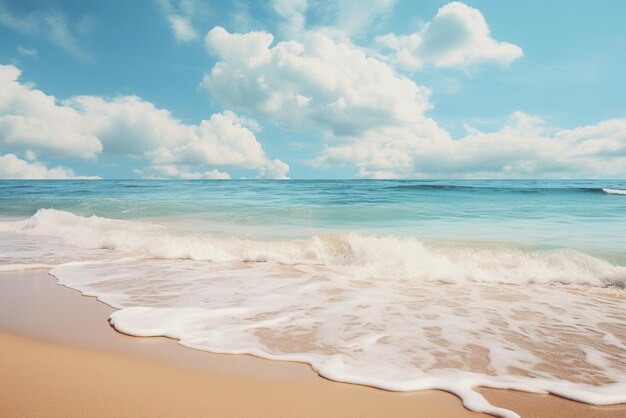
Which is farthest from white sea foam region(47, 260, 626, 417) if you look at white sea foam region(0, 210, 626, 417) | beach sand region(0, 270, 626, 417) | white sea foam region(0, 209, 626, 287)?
white sea foam region(0, 209, 626, 287)

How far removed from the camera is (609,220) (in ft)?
43.5

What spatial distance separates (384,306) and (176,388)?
9.17ft

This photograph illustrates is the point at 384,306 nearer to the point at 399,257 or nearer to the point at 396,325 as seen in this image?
the point at 396,325

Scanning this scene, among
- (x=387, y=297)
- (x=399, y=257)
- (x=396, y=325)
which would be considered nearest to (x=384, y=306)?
(x=387, y=297)

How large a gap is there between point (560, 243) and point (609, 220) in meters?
6.42

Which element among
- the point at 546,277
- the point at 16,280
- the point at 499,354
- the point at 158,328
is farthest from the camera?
the point at 546,277

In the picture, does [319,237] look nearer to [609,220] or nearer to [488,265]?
[488,265]

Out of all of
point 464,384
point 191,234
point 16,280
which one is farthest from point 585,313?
point 191,234

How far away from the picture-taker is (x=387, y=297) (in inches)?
195

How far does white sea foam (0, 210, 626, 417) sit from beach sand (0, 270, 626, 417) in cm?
16

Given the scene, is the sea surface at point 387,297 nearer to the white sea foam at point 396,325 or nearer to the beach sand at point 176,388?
the white sea foam at point 396,325

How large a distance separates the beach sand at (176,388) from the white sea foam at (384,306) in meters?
0.16

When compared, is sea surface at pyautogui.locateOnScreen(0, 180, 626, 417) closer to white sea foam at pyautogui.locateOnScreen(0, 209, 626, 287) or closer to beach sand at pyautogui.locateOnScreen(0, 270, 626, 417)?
white sea foam at pyautogui.locateOnScreen(0, 209, 626, 287)

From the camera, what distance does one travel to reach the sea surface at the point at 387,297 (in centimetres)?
289
